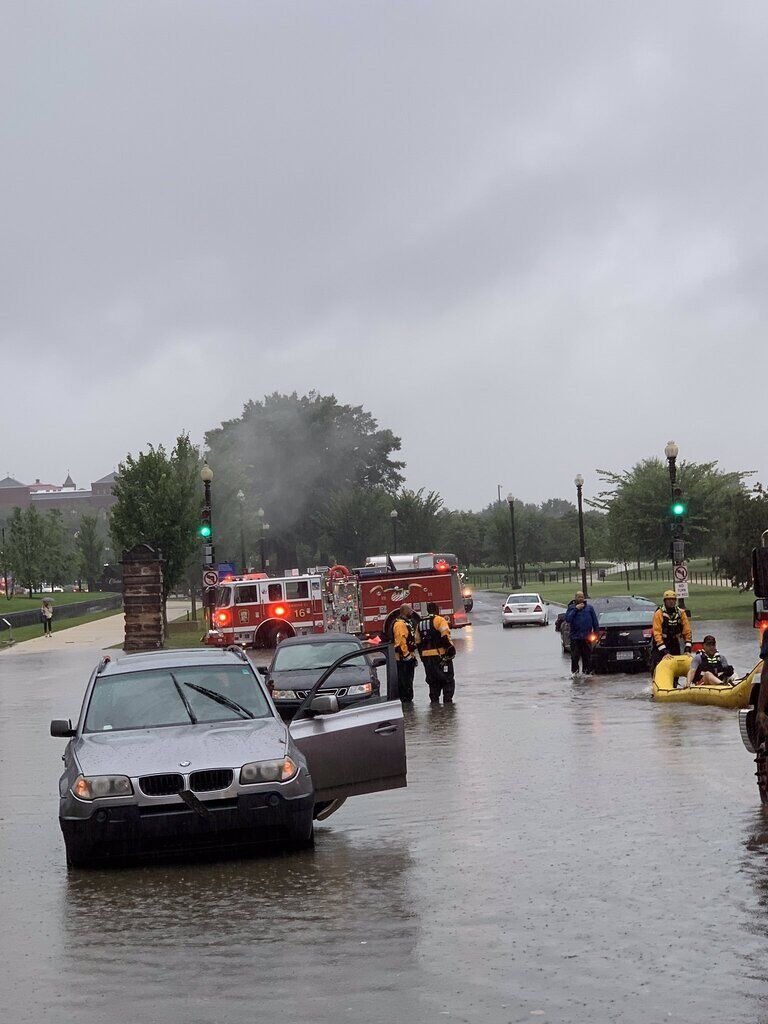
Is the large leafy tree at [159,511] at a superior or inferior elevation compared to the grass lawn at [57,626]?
superior

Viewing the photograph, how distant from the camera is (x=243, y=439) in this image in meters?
127

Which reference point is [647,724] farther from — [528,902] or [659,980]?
[659,980]

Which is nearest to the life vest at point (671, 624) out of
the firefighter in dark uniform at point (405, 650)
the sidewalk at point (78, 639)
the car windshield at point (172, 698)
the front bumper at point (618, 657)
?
the firefighter in dark uniform at point (405, 650)

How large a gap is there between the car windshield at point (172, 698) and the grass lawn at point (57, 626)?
46.9 m

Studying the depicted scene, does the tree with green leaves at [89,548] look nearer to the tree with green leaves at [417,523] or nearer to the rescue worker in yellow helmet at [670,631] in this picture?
the tree with green leaves at [417,523]

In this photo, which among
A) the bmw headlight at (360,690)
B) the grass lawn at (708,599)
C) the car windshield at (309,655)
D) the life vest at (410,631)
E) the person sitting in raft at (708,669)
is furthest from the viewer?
the grass lawn at (708,599)

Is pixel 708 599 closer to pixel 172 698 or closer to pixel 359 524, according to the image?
pixel 359 524

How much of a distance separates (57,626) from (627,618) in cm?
4418

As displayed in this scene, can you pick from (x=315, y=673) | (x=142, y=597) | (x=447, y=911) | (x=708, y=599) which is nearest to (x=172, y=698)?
(x=447, y=911)

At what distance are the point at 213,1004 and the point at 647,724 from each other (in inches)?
538

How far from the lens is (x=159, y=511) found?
60188 millimetres

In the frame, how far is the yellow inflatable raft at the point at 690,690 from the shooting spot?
70.3 feet

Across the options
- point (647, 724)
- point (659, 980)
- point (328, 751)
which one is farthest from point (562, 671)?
point (659, 980)

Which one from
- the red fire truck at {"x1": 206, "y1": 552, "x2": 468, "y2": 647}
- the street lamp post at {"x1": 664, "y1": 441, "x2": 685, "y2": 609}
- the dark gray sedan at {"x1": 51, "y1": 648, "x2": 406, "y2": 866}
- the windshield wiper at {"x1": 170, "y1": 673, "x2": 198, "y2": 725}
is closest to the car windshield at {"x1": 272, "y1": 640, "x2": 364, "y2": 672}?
the dark gray sedan at {"x1": 51, "y1": 648, "x2": 406, "y2": 866}
